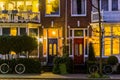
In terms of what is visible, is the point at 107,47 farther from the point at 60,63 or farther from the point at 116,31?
the point at 60,63

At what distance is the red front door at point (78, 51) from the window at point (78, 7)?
2772 mm

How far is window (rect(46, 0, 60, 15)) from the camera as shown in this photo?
4444 centimetres

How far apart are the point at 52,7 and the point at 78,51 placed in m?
5.26

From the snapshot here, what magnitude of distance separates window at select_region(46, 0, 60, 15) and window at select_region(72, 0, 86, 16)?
165 centimetres

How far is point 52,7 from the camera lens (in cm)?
4444

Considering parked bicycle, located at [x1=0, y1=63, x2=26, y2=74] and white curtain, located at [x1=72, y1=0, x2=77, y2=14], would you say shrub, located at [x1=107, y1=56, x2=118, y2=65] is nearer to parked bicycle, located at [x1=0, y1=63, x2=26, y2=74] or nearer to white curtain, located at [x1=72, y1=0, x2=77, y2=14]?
white curtain, located at [x1=72, y1=0, x2=77, y2=14]

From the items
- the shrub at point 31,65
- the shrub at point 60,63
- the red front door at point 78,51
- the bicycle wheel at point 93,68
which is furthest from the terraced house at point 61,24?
the shrub at point 31,65

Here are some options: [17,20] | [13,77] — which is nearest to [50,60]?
[17,20]

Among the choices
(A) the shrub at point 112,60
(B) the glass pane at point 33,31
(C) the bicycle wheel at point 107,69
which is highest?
(B) the glass pane at point 33,31

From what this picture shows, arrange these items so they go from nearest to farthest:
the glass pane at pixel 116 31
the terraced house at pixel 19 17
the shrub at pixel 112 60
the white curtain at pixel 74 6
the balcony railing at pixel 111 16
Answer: the shrub at pixel 112 60 → the balcony railing at pixel 111 16 → the glass pane at pixel 116 31 → the terraced house at pixel 19 17 → the white curtain at pixel 74 6

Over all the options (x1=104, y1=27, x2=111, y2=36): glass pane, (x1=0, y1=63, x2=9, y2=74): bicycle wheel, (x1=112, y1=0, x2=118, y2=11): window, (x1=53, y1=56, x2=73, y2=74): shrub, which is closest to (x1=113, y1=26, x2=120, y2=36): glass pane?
(x1=104, y1=27, x2=111, y2=36): glass pane

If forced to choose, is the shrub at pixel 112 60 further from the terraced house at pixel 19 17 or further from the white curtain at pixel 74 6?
→ the terraced house at pixel 19 17

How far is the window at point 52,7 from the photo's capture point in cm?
4444

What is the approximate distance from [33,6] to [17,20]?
259 centimetres
